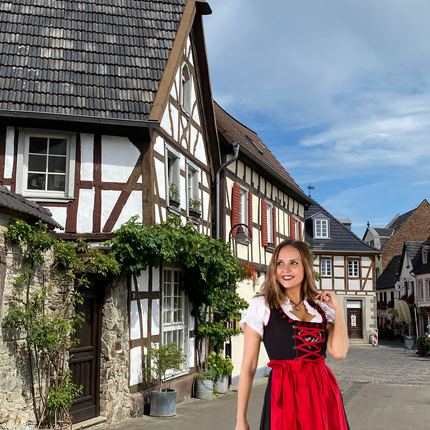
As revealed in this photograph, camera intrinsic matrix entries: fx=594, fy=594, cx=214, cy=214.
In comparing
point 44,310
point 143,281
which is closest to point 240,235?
point 143,281

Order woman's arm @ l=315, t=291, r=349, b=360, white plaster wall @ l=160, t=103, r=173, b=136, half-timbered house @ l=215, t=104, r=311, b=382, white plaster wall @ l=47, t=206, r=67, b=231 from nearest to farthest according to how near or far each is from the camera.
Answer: woman's arm @ l=315, t=291, r=349, b=360 < white plaster wall @ l=47, t=206, r=67, b=231 < white plaster wall @ l=160, t=103, r=173, b=136 < half-timbered house @ l=215, t=104, r=311, b=382

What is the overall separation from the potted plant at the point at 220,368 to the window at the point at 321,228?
25.2m

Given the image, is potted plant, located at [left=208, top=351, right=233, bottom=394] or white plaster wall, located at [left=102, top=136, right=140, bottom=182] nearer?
white plaster wall, located at [left=102, top=136, right=140, bottom=182]

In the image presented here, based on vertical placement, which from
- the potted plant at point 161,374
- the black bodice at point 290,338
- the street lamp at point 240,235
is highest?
the street lamp at point 240,235

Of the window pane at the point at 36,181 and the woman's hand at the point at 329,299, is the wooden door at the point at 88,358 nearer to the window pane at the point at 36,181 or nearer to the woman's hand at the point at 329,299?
the window pane at the point at 36,181

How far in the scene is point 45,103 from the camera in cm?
946

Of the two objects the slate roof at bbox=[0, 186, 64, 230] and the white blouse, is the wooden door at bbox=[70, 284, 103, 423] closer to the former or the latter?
the slate roof at bbox=[0, 186, 64, 230]

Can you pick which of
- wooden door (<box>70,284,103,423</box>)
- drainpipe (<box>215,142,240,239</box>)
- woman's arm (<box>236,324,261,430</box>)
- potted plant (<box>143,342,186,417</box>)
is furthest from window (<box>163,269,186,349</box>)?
woman's arm (<box>236,324,261,430</box>)

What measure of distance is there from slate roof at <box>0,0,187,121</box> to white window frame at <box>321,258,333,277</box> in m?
27.8

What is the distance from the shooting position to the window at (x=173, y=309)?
11534mm

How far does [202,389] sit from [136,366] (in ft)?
9.02

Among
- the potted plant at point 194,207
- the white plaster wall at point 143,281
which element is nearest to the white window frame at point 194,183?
the potted plant at point 194,207

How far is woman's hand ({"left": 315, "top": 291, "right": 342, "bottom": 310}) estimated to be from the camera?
3.32m

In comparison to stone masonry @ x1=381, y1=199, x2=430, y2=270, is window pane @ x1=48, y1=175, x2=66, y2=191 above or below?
below
